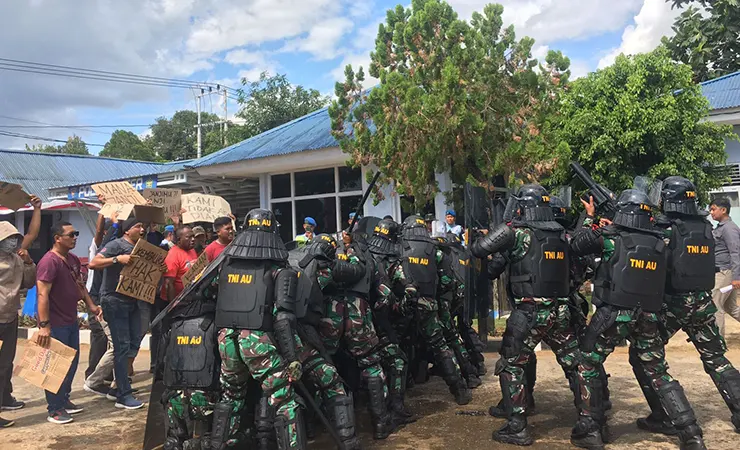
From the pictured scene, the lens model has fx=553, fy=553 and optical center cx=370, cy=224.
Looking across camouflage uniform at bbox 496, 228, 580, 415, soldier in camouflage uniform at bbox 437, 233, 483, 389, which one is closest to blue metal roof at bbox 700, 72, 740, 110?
soldier in camouflage uniform at bbox 437, 233, 483, 389

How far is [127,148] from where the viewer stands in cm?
5159

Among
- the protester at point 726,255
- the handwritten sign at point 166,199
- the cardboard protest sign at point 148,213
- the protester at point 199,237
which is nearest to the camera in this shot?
the cardboard protest sign at point 148,213

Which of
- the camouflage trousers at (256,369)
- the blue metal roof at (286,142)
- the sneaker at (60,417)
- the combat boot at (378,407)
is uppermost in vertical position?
the blue metal roof at (286,142)

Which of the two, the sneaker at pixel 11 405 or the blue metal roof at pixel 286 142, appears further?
the blue metal roof at pixel 286 142

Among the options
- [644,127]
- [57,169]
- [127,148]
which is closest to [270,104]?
[57,169]

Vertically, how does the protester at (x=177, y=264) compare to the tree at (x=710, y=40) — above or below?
below

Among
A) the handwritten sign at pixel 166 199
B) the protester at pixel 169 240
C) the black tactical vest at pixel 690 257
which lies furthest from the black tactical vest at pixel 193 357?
the protester at pixel 169 240

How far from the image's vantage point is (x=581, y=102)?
33.5ft

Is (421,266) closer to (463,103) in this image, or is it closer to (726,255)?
(463,103)

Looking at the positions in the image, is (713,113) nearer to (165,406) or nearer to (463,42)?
(463,42)

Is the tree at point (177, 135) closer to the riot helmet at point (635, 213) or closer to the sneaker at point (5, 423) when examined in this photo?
the sneaker at point (5, 423)

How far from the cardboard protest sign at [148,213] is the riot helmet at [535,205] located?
411cm

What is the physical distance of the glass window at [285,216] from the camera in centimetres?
1472

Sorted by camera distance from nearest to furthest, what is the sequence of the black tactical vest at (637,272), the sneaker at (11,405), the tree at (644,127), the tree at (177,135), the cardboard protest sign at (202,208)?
the black tactical vest at (637,272)
the sneaker at (11,405)
the cardboard protest sign at (202,208)
the tree at (644,127)
the tree at (177,135)
